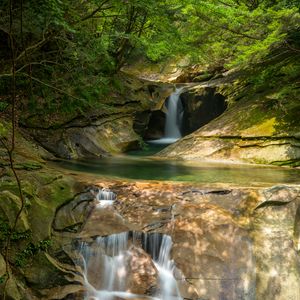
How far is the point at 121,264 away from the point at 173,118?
1342 cm

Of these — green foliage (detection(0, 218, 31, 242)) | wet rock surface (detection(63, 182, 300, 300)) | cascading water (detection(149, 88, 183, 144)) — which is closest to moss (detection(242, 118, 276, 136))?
wet rock surface (detection(63, 182, 300, 300))

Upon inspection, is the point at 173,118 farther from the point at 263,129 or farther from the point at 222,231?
the point at 222,231

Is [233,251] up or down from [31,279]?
up

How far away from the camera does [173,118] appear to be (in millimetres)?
19266

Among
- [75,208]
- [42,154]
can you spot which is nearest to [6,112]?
[42,154]

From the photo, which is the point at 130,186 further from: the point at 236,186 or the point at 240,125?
the point at 240,125

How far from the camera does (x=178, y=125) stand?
19359mm

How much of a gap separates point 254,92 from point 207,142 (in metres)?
3.26

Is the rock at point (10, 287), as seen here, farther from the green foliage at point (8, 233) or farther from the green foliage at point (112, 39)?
the green foliage at point (112, 39)

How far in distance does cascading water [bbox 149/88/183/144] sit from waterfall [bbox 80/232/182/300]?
12.4 m

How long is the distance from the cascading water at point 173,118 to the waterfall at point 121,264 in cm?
1244

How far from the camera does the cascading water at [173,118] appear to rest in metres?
19.1

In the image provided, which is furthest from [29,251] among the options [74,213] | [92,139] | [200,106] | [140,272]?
[200,106]

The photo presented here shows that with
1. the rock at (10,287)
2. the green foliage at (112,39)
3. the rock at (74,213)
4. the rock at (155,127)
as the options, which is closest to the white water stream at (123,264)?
the rock at (74,213)
